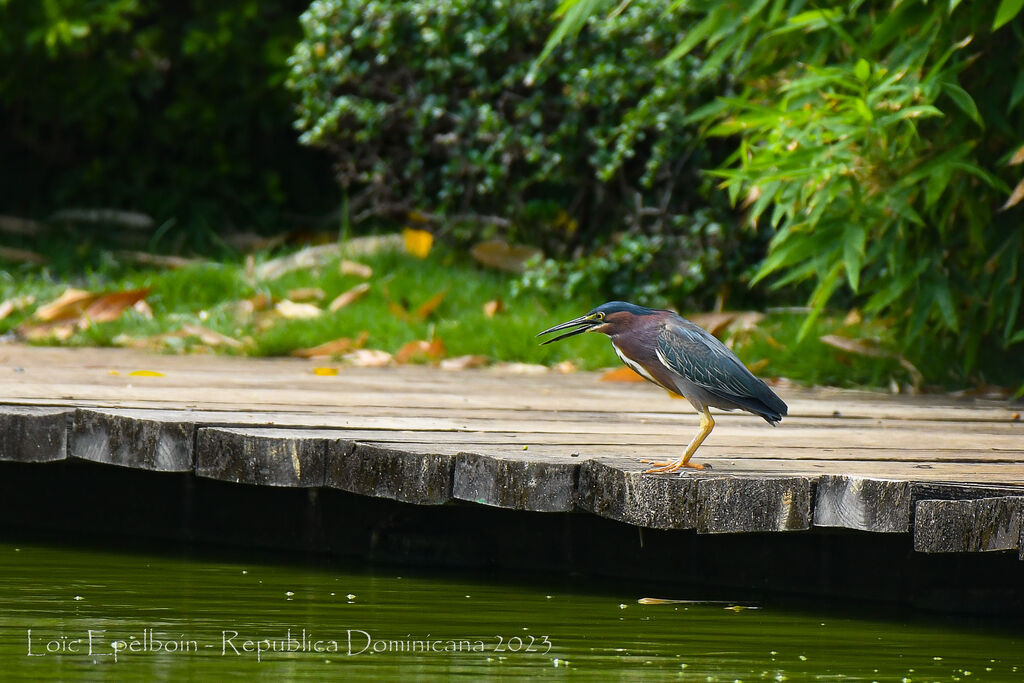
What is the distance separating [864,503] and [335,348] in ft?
10.5

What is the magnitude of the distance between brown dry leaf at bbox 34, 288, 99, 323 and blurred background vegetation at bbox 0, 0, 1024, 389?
0.58ft

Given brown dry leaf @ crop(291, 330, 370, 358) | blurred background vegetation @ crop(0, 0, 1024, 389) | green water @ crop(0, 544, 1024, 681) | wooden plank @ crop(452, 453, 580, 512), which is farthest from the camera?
brown dry leaf @ crop(291, 330, 370, 358)

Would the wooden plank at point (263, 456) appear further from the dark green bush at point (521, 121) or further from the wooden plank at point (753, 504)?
the dark green bush at point (521, 121)

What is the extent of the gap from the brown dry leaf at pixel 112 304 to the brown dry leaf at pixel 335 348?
945mm

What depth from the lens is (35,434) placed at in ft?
9.05

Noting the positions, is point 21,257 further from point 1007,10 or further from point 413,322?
point 1007,10

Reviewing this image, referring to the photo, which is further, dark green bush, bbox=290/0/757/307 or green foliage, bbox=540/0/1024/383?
dark green bush, bbox=290/0/757/307

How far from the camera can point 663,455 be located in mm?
2508

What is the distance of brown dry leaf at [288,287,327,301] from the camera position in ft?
18.9

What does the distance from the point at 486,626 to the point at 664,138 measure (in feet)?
11.6

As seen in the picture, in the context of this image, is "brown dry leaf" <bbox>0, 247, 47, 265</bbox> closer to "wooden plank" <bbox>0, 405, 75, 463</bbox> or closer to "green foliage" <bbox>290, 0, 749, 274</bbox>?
"green foliage" <bbox>290, 0, 749, 274</bbox>

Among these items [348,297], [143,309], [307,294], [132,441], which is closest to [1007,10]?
[132,441]

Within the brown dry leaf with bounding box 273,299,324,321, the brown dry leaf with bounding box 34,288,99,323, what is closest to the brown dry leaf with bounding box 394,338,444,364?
the brown dry leaf with bounding box 273,299,324,321

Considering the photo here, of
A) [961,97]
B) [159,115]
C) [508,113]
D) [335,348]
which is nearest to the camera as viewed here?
[961,97]
